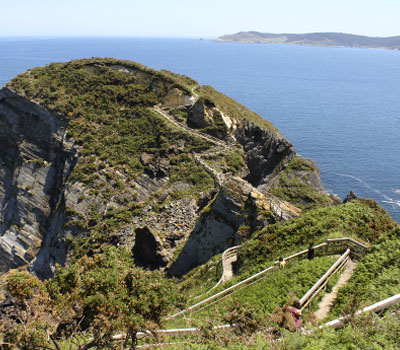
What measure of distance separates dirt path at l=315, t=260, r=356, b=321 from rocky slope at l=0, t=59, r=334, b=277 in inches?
459

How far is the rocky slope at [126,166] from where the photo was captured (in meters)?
37.7

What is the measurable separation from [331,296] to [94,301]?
1066cm

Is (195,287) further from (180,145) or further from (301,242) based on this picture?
(180,145)

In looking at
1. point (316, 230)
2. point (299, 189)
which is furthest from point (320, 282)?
point (299, 189)

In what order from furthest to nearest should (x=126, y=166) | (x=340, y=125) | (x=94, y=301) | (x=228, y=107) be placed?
(x=340, y=125)
(x=228, y=107)
(x=126, y=166)
(x=94, y=301)

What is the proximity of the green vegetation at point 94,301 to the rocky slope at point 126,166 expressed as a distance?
1664 centimetres

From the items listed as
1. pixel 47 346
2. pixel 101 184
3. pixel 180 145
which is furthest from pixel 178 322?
pixel 180 145

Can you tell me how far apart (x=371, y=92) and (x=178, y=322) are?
192 m

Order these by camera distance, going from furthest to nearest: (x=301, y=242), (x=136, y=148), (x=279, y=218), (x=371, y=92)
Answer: (x=371, y=92), (x=136, y=148), (x=279, y=218), (x=301, y=242)

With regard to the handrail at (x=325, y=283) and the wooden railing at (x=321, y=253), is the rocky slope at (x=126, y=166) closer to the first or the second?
the wooden railing at (x=321, y=253)

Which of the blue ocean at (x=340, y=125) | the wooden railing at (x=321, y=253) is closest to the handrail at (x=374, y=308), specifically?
the wooden railing at (x=321, y=253)

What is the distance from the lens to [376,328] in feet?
36.8

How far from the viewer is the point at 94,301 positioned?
14.0 metres

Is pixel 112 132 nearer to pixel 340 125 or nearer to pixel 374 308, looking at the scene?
pixel 374 308
